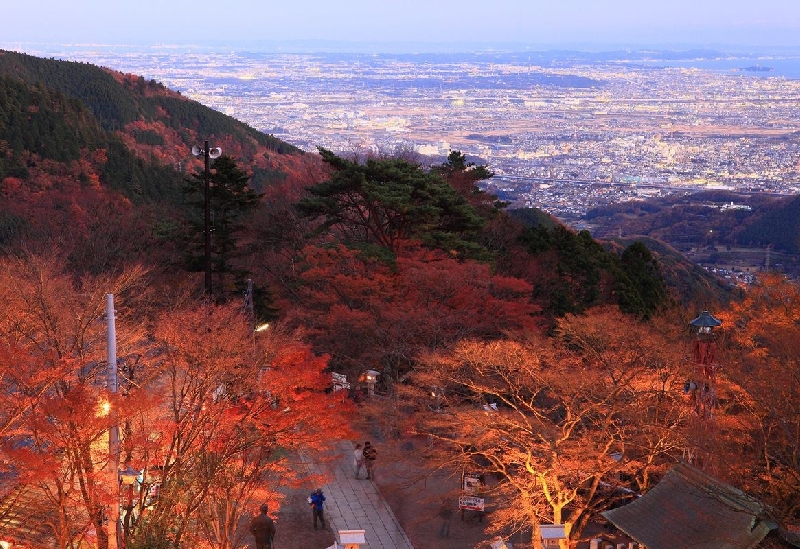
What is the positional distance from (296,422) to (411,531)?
2.89 m

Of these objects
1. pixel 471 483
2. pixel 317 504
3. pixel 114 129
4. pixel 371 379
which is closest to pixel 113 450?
pixel 317 504

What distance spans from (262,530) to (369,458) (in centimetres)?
428

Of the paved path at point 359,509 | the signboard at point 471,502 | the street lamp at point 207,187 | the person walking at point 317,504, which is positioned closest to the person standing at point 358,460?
the paved path at point 359,509

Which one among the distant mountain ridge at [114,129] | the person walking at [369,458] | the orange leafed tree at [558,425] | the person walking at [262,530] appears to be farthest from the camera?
the distant mountain ridge at [114,129]

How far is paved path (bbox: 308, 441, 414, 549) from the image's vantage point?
16.6 m

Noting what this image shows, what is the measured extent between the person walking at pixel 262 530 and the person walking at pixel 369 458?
3958 mm

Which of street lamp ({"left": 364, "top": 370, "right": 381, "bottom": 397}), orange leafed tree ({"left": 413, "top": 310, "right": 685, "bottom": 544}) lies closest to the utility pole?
orange leafed tree ({"left": 413, "top": 310, "right": 685, "bottom": 544})

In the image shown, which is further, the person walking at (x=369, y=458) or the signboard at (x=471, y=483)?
the person walking at (x=369, y=458)

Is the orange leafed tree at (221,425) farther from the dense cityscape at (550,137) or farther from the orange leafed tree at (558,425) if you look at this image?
the dense cityscape at (550,137)

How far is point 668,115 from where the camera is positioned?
19588 cm

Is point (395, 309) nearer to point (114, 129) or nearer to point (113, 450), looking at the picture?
point (113, 450)

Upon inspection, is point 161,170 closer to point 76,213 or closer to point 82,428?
point 76,213

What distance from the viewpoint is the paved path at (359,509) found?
1656 centimetres

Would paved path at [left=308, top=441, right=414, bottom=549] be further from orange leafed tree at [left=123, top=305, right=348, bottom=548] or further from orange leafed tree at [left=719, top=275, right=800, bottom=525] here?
orange leafed tree at [left=719, top=275, right=800, bottom=525]
